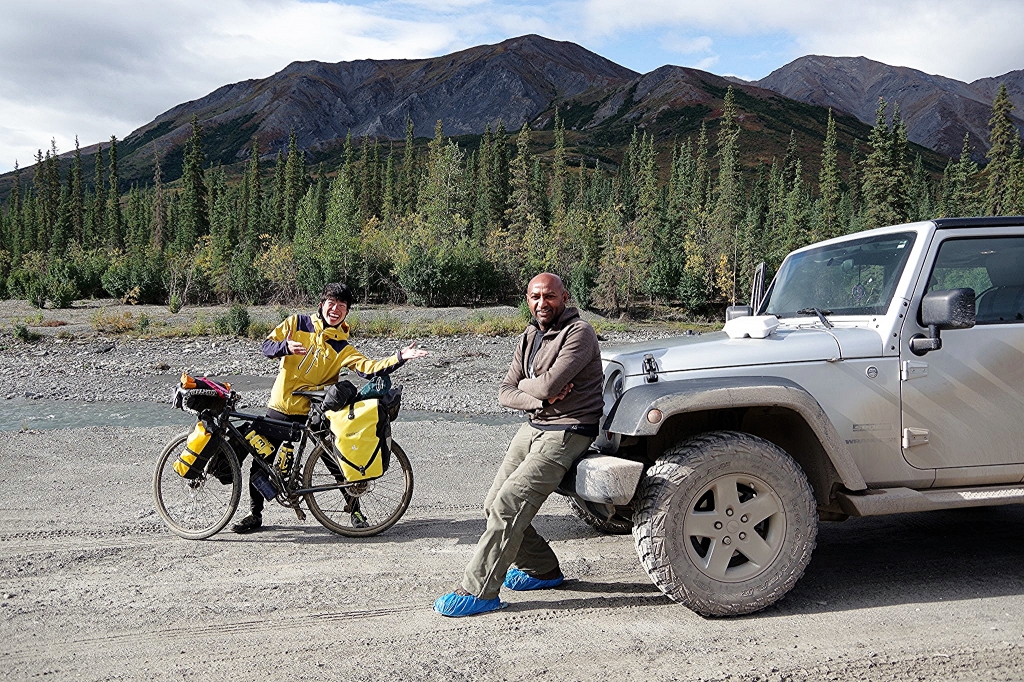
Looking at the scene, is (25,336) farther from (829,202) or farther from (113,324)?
(829,202)

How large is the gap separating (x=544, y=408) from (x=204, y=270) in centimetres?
6315

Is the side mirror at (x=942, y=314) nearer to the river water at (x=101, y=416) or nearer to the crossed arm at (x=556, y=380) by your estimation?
the crossed arm at (x=556, y=380)

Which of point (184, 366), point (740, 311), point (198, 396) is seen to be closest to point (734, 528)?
point (740, 311)

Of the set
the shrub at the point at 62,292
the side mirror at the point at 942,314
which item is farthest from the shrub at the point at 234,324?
the side mirror at the point at 942,314

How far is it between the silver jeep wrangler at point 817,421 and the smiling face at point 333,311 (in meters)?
2.41

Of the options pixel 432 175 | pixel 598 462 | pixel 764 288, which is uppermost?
pixel 432 175

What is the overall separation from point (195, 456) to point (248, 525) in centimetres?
72

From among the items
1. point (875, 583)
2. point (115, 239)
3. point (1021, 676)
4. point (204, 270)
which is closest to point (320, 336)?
point (875, 583)

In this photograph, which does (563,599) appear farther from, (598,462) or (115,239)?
(115,239)

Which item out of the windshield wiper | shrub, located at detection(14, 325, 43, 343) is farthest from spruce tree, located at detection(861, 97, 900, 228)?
the windshield wiper

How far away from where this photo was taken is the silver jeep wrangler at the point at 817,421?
4461 mm

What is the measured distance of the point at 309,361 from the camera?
6395 millimetres

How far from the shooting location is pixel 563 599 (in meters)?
4.97

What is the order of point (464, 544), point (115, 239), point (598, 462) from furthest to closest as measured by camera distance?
1. point (115, 239)
2. point (464, 544)
3. point (598, 462)
